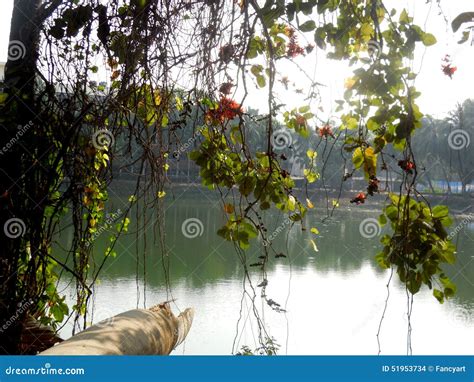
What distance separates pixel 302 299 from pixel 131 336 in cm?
534

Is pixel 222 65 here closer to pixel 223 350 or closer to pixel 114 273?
pixel 223 350

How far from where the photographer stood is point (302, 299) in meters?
6.99

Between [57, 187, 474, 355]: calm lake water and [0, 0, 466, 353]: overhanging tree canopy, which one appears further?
[57, 187, 474, 355]: calm lake water

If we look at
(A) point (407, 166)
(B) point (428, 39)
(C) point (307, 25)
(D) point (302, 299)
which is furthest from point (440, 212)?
(D) point (302, 299)

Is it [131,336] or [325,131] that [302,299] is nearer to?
[131,336]

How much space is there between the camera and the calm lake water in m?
5.33

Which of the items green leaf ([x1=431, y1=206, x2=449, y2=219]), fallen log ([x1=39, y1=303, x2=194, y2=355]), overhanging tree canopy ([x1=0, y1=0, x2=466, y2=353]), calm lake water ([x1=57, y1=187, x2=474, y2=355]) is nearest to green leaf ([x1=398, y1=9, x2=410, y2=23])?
overhanging tree canopy ([x1=0, y1=0, x2=466, y2=353])

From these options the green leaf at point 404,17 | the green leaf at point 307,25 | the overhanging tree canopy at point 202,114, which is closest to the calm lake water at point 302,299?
the overhanging tree canopy at point 202,114

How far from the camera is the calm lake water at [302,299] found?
17.5 feet

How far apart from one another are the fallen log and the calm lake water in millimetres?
1117

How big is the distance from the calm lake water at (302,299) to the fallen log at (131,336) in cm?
112

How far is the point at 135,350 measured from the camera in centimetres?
176

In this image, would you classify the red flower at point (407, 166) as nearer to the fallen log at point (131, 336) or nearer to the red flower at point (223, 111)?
the red flower at point (223, 111)

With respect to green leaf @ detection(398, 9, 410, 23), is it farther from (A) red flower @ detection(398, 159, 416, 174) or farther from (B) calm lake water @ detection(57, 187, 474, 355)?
(B) calm lake water @ detection(57, 187, 474, 355)
